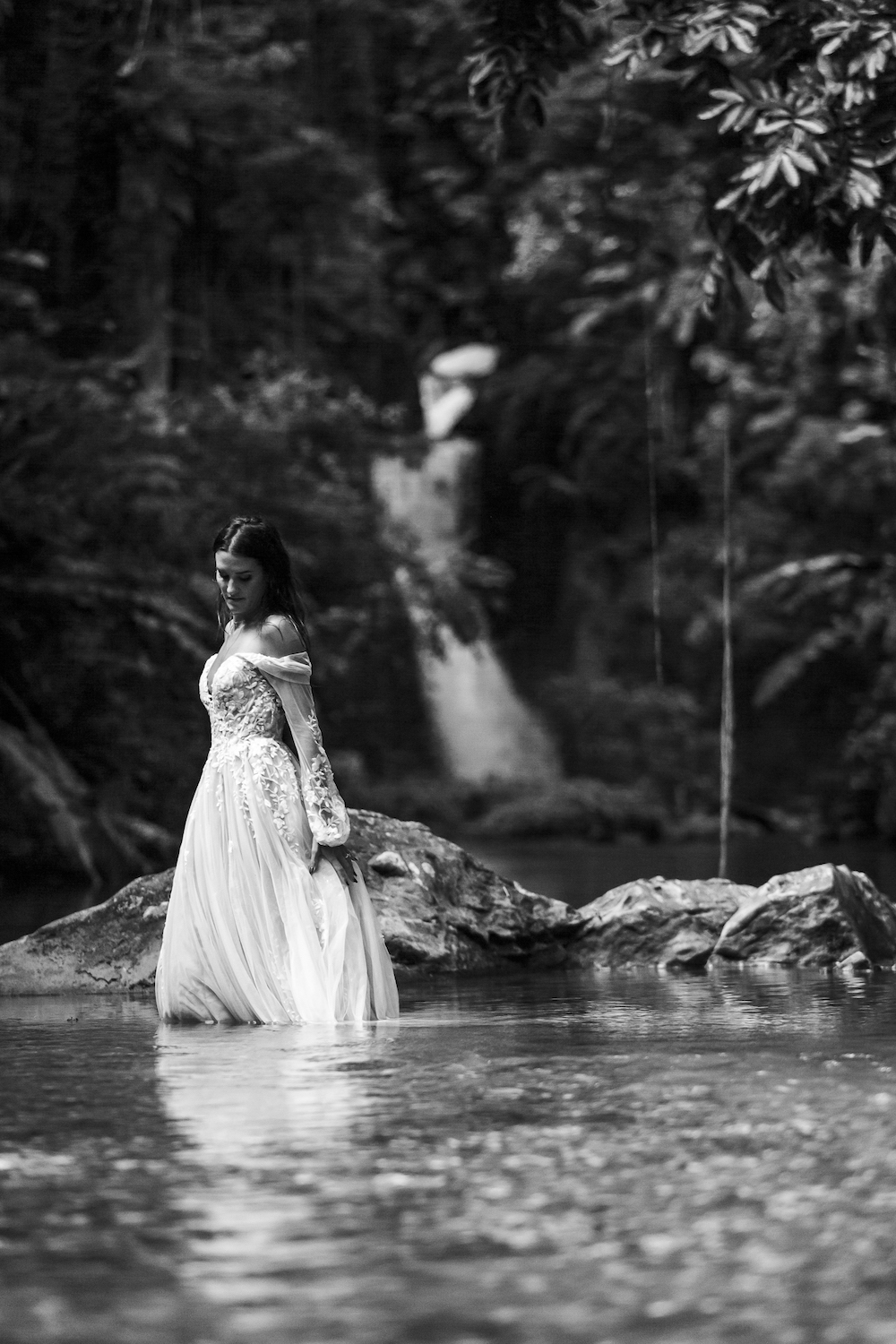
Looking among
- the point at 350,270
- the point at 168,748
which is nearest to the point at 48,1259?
the point at 168,748

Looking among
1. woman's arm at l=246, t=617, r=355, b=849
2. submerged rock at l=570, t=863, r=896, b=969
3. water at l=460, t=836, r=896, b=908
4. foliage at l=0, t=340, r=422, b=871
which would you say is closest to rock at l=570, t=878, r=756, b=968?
submerged rock at l=570, t=863, r=896, b=969

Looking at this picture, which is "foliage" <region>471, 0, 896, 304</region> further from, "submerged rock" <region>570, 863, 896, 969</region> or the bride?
the bride

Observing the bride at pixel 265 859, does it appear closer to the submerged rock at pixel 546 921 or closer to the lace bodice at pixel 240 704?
the lace bodice at pixel 240 704

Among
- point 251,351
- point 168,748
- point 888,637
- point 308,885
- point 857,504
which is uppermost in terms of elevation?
point 251,351

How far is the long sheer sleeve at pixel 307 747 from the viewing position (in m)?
7.50

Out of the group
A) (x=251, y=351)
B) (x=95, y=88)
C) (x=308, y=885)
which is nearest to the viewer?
(x=308, y=885)

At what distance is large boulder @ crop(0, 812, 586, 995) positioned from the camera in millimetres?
9406

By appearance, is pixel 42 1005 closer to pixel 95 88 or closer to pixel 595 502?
pixel 95 88

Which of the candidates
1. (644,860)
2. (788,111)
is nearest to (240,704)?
(788,111)

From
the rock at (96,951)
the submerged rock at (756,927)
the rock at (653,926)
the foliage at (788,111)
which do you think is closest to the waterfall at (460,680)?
the rock at (653,926)

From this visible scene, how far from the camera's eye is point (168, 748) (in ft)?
65.9

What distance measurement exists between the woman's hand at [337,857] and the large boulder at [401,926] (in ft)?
6.63

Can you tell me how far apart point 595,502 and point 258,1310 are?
33.3m

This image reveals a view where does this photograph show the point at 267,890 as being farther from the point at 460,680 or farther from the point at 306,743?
the point at 460,680
